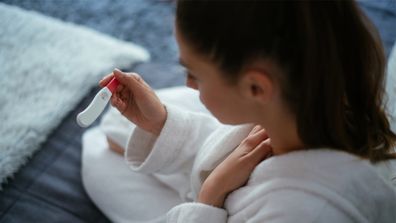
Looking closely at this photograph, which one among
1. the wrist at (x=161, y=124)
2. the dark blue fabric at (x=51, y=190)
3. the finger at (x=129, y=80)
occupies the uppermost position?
the finger at (x=129, y=80)

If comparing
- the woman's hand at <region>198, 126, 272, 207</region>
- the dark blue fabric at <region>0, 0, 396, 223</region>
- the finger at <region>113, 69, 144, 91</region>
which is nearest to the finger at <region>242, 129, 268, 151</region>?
the woman's hand at <region>198, 126, 272, 207</region>

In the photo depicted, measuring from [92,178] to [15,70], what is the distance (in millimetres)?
440

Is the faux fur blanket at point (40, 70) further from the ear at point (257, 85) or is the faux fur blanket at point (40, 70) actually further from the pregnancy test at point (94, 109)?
the ear at point (257, 85)

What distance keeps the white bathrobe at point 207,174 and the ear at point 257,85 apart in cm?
11

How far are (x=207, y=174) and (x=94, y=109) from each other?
22cm

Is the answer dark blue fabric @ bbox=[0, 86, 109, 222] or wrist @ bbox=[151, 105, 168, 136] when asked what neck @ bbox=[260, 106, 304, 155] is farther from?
dark blue fabric @ bbox=[0, 86, 109, 222]

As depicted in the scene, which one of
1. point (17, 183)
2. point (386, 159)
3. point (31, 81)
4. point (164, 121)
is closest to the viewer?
point (386, 159)

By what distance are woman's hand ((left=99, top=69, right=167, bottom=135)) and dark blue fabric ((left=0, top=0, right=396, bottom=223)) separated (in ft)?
0.80

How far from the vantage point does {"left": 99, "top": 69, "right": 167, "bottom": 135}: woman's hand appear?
715mm

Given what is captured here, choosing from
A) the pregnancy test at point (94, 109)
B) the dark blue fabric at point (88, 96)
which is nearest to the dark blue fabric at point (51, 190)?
the dark blue fabric at point (88, 96)

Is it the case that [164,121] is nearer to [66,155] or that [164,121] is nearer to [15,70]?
[66,155]

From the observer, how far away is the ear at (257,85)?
495 mm

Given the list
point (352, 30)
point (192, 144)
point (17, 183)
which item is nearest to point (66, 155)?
point (17, 183)

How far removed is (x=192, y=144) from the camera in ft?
2.61
